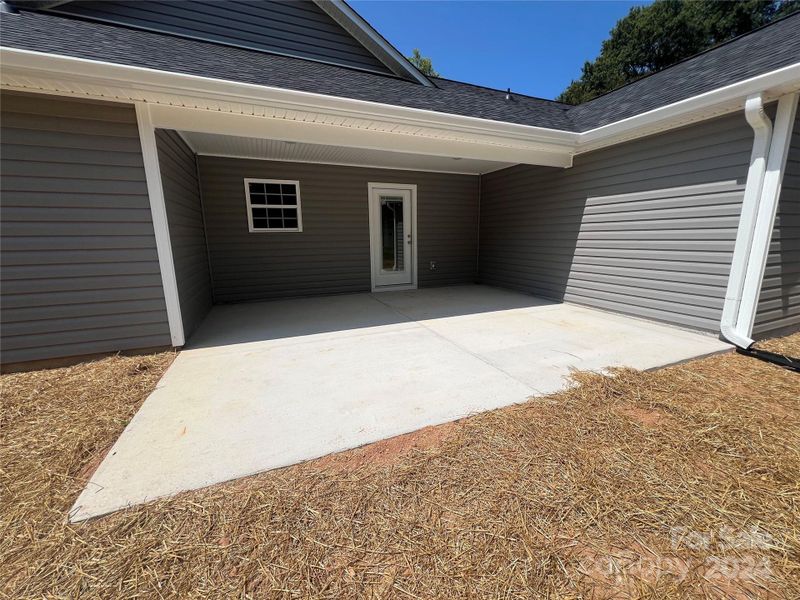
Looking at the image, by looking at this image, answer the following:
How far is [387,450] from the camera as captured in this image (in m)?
1.87

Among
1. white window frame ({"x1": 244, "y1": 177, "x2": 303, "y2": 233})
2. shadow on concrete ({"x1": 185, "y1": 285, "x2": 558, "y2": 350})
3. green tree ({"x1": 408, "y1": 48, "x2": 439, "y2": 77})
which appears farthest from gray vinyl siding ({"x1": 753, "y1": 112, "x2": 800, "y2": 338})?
green tree ({"x1": 408, "y1": 48, "x2": 439, "y2": 77})

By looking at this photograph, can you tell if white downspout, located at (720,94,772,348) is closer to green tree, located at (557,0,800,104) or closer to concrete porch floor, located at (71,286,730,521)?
concrete porch floor, located at (71,286,730,521)

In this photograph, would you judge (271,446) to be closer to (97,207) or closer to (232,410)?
(232,410)

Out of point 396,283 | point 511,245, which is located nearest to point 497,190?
point 511,245

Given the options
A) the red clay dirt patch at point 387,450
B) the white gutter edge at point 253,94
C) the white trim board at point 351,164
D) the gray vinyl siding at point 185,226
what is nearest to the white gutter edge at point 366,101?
the white gutter edge at point 253,94

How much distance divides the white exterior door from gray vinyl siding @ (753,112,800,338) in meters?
5.21

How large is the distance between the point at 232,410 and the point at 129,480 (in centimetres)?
70

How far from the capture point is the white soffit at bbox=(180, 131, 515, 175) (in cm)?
473

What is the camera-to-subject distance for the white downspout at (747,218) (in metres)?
3.05

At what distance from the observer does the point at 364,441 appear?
1939 millimetres

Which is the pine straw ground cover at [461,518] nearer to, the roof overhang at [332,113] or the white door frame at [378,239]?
the roof overhang at [332,113]

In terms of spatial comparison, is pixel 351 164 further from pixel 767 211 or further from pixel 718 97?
pixel 767 211

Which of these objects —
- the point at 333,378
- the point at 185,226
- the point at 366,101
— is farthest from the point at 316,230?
the point at 333,378

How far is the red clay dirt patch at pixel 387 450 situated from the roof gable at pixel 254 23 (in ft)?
19.2
